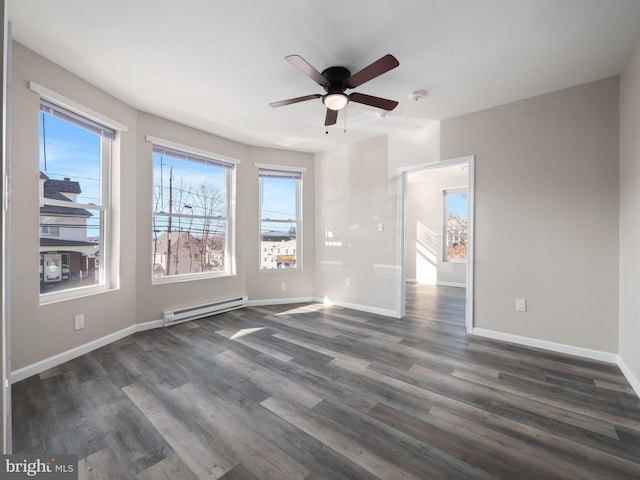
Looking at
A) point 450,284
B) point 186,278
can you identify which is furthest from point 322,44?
point 450,284

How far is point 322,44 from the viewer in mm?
2193

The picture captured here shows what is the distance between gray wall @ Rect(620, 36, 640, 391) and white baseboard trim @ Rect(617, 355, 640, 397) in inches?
0.6

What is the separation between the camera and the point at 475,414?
187cm

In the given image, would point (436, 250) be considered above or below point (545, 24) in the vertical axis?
below

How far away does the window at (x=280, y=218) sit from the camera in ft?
15.6

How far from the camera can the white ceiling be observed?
1872 mm

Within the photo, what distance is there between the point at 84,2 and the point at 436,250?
703 centimetres

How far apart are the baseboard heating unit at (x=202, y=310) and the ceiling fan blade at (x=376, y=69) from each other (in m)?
3.34

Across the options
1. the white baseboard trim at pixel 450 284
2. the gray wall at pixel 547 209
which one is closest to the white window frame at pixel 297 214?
the gray wall at pixel 547 209

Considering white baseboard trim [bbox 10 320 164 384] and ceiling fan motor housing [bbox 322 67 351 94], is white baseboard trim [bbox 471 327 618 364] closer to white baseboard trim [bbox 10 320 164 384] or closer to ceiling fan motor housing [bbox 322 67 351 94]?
ceiling fan motor housing [bbox 322 67 351 94]

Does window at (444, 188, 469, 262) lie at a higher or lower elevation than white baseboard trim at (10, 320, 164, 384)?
higher

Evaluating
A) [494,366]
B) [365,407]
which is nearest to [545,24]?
[494,366]

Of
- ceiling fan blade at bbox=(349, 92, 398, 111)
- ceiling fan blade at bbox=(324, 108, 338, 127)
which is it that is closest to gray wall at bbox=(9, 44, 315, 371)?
ceiling fan blade at bbox=(324, 108, 338, 127)

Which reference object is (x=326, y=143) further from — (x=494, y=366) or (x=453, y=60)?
(x=494, y=366)
